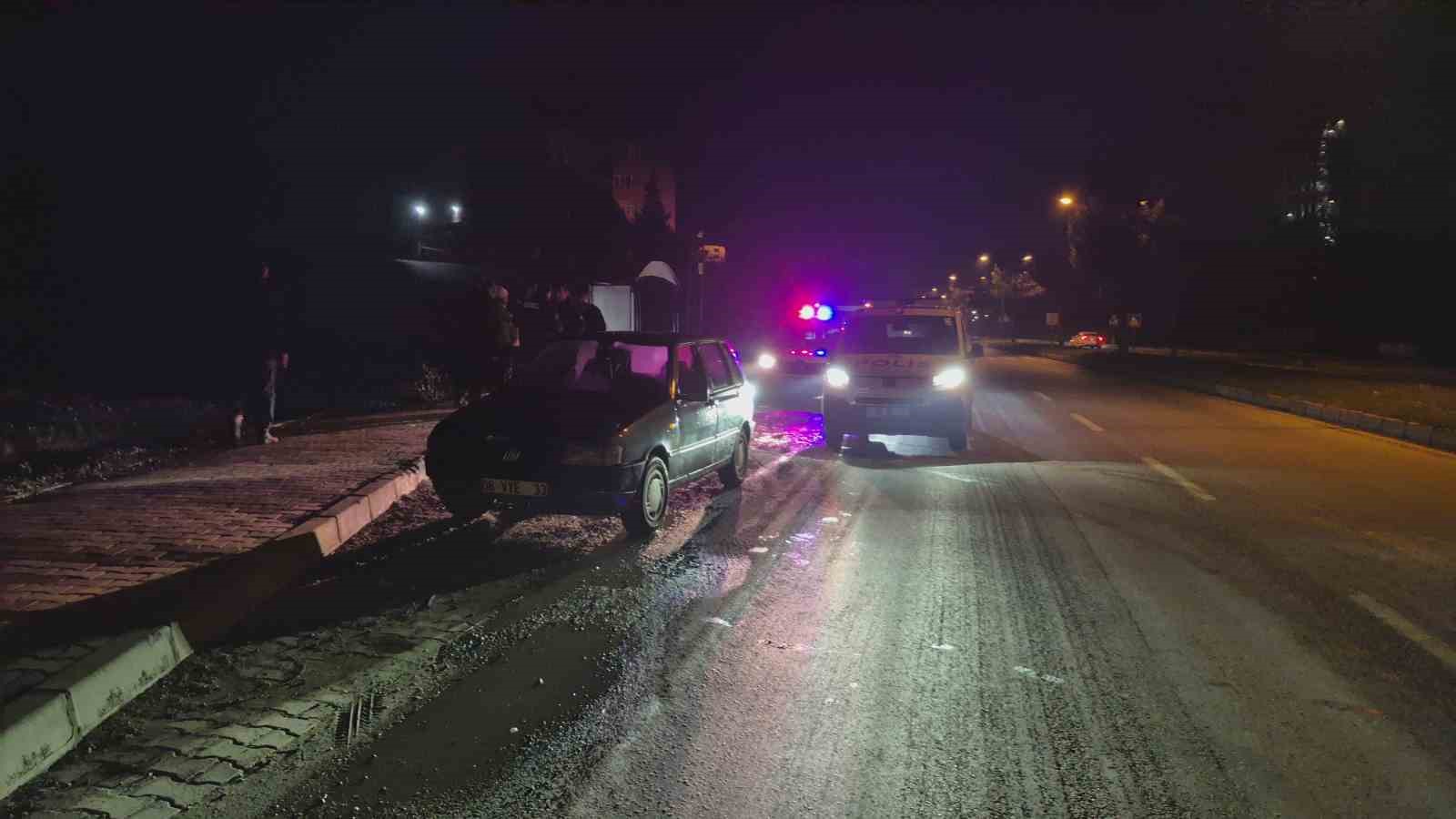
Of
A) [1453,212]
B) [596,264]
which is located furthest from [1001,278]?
[596,264]

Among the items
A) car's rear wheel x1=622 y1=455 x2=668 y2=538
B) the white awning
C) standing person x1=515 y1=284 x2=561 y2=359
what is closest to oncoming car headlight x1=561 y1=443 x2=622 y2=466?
car's rear wheel x1=622 y1=455 x2=668 y2=538

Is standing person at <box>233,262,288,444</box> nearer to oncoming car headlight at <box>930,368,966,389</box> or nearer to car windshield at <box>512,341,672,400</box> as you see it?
car windshield at <box>512,341,672,400</box>

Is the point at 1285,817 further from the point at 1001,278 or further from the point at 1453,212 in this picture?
the point at 1001,278

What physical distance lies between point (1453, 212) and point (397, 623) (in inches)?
2071

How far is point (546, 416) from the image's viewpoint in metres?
6.82

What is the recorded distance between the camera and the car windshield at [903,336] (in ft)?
36.6

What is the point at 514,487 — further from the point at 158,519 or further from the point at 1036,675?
the point at 1036,675

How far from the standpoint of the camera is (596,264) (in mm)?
24188

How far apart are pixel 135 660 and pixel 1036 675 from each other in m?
4.35

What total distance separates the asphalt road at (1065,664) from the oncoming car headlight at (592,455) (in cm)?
115

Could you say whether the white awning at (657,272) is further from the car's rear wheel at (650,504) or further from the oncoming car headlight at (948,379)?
the car's rear wheel at (650,504)

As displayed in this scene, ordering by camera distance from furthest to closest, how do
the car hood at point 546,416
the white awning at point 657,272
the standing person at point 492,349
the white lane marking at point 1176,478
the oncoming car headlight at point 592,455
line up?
1. the white awning at point 657,272
2. the standing person at point 492,349
3. the white lane marking at point 1176,478
4. the car hood at point 546,416
5. the oncoming car headlight at point 592,455

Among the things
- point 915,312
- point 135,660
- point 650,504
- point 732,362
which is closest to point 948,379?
point 915,312

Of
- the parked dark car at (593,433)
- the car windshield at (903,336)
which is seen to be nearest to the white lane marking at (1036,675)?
the parked dark car at (593,433)
